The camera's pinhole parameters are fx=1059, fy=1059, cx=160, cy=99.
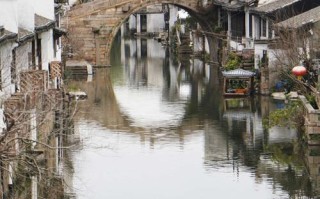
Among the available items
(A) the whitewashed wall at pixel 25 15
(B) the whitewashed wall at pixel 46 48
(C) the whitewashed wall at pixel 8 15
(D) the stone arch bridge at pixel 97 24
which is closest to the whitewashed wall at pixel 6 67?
(C) the whitewashed wall at pixel 8 15

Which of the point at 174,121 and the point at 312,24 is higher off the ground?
the point at 312,24

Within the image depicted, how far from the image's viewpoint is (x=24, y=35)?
38281 mm

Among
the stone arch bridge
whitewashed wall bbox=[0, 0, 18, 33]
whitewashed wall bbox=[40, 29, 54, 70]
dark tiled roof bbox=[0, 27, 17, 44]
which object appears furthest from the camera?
the stone arch bridge

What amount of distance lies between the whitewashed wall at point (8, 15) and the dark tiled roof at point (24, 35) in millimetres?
2078

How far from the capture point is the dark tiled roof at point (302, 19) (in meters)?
55.8

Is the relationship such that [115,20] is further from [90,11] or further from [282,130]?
[282,130]

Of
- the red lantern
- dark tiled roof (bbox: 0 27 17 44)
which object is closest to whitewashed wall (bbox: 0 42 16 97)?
dark tiled roof (bbox: 0 27 17 44)

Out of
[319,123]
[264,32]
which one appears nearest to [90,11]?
[264,32]

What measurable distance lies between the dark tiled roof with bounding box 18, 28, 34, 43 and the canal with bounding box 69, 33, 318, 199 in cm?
422

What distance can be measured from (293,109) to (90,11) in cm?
3827

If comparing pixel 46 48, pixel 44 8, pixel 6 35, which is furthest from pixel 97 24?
pixel 6 35

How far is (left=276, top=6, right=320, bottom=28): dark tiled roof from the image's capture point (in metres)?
55.8

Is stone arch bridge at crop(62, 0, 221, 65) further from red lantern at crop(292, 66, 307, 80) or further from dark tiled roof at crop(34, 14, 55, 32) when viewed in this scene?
red lantern at crop(292, 66, 307, 80)

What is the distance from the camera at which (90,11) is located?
8269 cm
